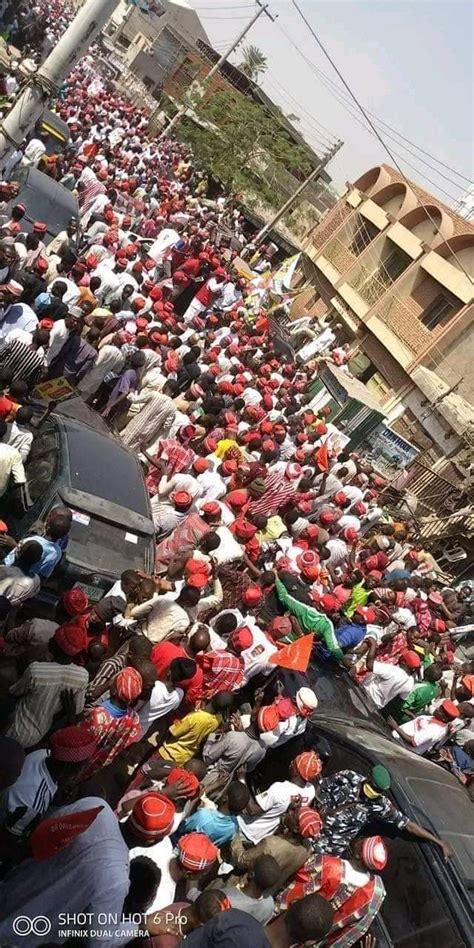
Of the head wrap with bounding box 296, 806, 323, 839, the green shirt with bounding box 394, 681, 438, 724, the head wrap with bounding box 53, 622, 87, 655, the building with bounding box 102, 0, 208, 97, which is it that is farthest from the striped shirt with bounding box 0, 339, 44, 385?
the building with bounding box 102, 0, 208, 97

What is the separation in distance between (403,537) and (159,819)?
31.4 ft

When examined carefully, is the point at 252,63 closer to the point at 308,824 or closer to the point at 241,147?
the point at 241,147

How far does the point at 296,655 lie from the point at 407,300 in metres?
21.3

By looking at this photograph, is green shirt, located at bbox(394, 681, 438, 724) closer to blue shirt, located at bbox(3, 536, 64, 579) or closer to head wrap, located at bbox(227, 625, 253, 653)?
head wrap, located at bbox(227, 625, 253, 653)

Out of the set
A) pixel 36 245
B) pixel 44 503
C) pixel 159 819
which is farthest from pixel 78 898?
pixel 36 245

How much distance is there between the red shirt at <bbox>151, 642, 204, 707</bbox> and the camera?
4.32m

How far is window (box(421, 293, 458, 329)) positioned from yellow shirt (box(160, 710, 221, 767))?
20.7 metres

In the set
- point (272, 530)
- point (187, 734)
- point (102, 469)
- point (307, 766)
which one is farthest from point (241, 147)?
point (307, 766)

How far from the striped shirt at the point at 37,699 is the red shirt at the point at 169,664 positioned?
90cm

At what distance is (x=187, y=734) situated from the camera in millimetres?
4426

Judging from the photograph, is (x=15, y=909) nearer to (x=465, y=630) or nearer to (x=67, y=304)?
(x=67, y=304)

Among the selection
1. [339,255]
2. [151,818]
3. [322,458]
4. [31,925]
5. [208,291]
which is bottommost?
[31,925]

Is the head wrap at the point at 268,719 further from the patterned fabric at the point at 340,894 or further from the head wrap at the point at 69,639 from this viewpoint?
the head wrap at the point at 69,639

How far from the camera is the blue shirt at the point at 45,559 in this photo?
434cm
